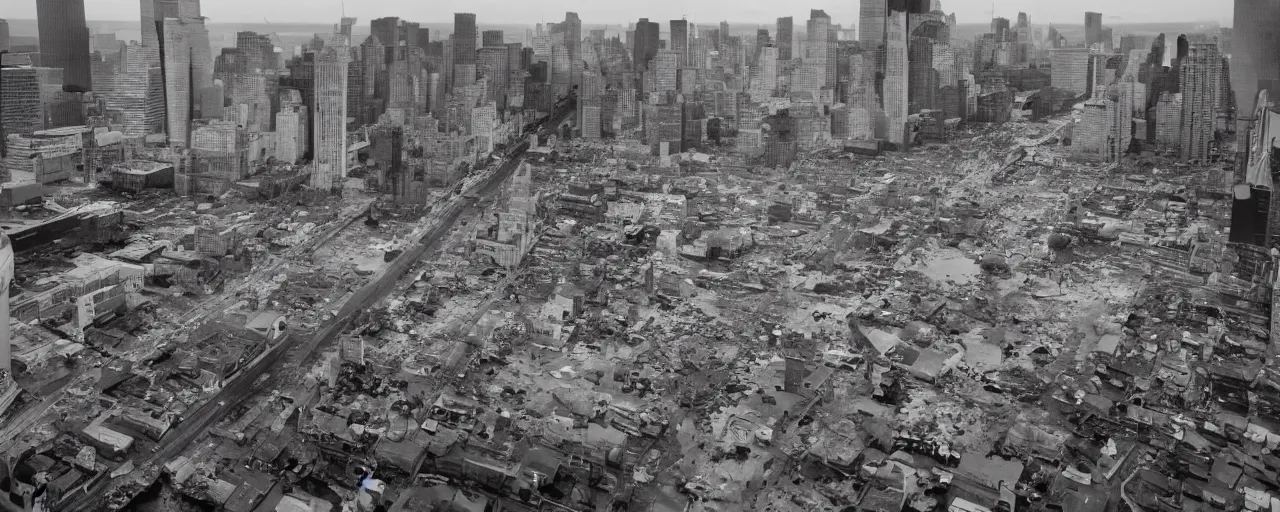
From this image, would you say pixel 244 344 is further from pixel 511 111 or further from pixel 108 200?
pixel 511 111

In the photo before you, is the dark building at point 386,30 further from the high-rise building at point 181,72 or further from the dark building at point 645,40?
the dark building at point 645,40

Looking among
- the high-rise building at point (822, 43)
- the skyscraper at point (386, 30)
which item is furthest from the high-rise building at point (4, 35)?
the high-rise building at point (822, 43)

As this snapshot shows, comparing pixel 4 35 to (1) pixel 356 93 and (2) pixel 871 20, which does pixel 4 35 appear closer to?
(1) pixel 356 93

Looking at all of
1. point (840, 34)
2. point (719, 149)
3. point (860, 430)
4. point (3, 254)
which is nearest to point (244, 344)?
point (3, 254)

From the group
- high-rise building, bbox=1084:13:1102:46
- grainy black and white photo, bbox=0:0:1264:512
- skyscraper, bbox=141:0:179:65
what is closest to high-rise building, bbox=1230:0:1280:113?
grainy black and white photo, bbox=0:0:1264:512

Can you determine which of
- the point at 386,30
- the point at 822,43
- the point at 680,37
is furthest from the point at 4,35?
the point at 822,43

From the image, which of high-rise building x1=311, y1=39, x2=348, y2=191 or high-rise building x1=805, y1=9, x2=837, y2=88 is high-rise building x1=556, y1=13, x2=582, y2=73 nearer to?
high-rise building x1=805, y1=9, x2=837, y2=88

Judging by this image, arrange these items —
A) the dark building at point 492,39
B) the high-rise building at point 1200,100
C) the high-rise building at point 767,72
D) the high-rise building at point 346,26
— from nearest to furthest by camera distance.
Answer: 1. the high-rise building at point 1200,100
2. the high-rise building at point 346,26
3. the high-rise building at point 767,72
4. the dark building at point 492,39
